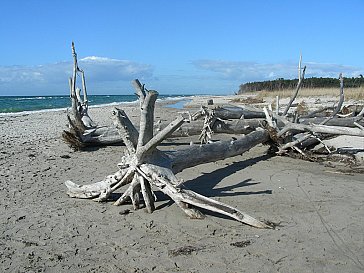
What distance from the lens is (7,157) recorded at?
320 inches

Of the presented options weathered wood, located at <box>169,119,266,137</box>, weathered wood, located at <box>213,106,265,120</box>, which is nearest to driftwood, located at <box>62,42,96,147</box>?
weathered wood, located at <box>169,119,266,137</box>

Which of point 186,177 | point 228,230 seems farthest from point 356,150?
point 228,230

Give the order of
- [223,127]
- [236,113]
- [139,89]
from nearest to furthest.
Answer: [139,89], [223,127], [236,113]

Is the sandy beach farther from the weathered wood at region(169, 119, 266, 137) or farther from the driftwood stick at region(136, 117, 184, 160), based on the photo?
the weathered wood at region(169, 119, 266, 137)

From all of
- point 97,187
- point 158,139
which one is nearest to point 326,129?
point 158,139

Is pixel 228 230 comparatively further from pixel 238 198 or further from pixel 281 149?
pixel 281 149

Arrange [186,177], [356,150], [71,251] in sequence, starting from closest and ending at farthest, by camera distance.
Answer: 1. [71,251]
2. [186,177]
3. [356,150]

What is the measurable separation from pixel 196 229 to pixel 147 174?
0.98 m

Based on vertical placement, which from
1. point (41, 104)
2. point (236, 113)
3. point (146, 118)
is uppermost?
point (146, 118)

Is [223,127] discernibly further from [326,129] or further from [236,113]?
[326,129]

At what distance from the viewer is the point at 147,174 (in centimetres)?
436

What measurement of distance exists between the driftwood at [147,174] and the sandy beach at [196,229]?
0.15m

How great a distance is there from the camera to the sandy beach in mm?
3111

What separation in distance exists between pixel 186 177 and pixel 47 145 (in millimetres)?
5530
